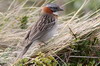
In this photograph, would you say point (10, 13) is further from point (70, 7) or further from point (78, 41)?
point (70, 7)

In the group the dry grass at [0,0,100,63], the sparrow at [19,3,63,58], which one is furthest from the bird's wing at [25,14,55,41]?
the dry grass at [0,0,100,63]

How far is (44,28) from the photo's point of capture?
5980mm

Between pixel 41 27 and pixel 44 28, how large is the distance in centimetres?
5

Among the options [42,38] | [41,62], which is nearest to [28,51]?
[42,38]

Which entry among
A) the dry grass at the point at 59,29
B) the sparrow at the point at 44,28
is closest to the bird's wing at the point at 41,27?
the sparrow at the point at 44,28

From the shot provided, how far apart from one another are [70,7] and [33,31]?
2.88m

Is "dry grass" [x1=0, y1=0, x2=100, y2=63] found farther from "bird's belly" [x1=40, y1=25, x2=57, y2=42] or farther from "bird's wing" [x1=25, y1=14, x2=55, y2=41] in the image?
"bird's wing" [x1=25, y1=14, x2=55, y2=41]

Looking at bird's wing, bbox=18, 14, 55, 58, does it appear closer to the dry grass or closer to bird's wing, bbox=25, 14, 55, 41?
bird's wing, bbox=25, 14, 55, 41

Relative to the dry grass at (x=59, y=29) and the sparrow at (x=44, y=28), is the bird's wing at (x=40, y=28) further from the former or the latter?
the dry grass at (x=59, y=29)

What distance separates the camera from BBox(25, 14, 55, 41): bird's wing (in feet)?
19.3

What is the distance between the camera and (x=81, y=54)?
17.8 ft

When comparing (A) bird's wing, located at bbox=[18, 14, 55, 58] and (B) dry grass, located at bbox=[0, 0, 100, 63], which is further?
(A) bird's wing, located at bbox=[18, 14, 55, 58]

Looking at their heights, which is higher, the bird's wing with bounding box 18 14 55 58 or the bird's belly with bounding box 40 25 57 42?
the bird's wing with bounding box 18 14 55 58

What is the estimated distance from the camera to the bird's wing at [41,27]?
588 centimetres
